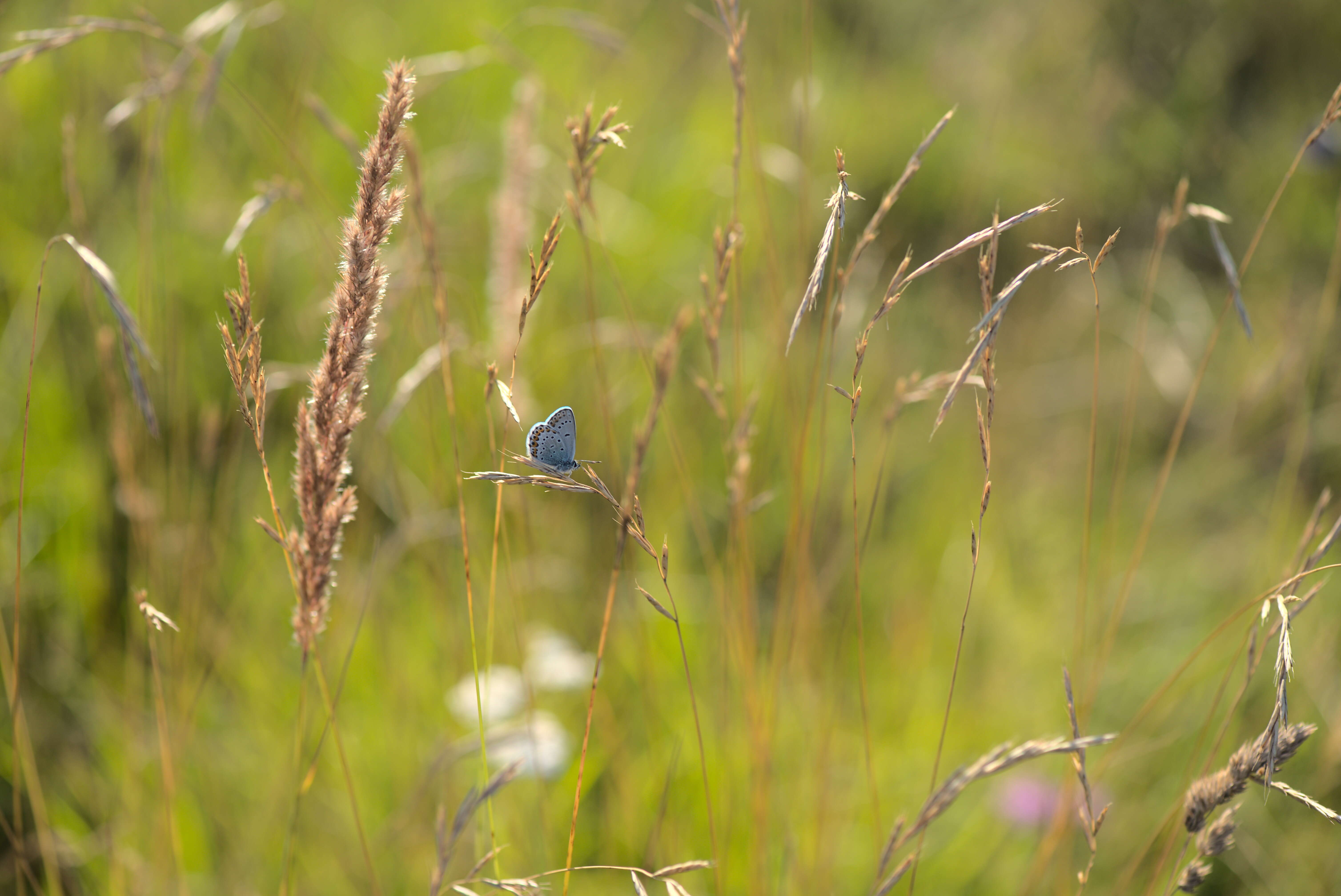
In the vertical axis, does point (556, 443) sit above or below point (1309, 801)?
above

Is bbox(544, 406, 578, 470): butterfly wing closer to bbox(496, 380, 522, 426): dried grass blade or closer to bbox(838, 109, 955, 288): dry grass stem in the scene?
bbox(496, 380, 522, 426): dried grass blade

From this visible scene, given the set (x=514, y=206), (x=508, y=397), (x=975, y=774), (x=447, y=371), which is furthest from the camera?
(x=514, y=206)

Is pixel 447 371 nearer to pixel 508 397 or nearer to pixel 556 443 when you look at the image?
pixel 556 443

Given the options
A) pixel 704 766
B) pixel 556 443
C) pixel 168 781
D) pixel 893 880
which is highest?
pixel 556 443

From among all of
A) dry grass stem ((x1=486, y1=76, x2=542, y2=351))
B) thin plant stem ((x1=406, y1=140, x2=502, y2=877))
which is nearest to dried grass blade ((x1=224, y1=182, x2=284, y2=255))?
thin plant stem ((x1=406, y1=140, x2=502, y2=877))

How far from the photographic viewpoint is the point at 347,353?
0.71 meters

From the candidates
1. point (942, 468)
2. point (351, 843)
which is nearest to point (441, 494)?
point (351, 843)

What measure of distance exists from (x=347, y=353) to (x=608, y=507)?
1.57 m

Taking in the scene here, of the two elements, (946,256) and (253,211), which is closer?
(946,256)

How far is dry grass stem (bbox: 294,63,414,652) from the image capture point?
691mm

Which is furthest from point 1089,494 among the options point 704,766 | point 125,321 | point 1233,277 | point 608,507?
point 608,507

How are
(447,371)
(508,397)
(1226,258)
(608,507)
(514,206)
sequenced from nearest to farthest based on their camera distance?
1. (508,397)
2. (447,371)
3. (1226,258)
4. (514,206)
5. (608,507)

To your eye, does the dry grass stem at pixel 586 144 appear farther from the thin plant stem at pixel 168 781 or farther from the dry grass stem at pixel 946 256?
the thin plant stem at pixel 168 781

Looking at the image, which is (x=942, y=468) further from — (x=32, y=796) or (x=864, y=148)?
(x=32, y=796)
